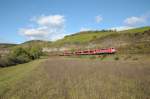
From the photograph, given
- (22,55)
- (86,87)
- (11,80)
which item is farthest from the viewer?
(22,55)

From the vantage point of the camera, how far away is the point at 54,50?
87875 mm

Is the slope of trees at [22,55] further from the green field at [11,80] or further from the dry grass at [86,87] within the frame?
the dry grass at [86,87]

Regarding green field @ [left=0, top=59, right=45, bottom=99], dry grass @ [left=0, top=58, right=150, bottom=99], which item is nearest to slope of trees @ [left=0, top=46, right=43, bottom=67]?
green field @ [left=0, top=59, right=45, bottom=99]

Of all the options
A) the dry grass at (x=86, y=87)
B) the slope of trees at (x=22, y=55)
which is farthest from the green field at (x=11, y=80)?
the slope of trees at (x=22, y=55)

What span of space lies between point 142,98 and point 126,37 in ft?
153

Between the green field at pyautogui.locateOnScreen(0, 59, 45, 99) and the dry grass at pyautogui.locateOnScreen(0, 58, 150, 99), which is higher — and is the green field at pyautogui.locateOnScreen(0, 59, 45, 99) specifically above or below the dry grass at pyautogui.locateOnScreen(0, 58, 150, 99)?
below

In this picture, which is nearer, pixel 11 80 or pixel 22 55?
pixel 11 80

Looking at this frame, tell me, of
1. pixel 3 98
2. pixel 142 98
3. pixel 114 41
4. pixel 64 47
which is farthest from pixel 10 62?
pixel 64 47

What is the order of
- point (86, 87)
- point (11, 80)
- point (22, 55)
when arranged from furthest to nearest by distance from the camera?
point (22, 55) < point (11, 80) < point (86, 87)

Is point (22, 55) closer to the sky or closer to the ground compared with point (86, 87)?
closer to the sky

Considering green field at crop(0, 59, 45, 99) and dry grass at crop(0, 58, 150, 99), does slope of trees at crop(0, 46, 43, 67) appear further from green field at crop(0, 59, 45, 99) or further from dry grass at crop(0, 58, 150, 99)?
dry grass at crop(0, 58, 150, 99)

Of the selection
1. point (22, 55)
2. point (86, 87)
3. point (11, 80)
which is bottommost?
point (11, 80)

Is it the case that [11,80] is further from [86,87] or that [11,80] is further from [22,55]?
Result: [22,55]

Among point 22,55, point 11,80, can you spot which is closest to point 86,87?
point 11,80
